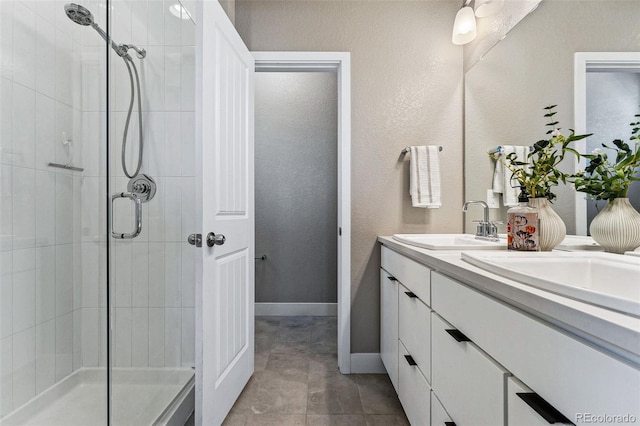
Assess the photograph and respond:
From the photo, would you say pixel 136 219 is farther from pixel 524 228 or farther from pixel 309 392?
pixel 524 228

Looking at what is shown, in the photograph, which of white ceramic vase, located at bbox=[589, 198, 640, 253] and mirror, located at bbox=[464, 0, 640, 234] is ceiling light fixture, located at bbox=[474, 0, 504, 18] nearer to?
mirror, located at bbox=[464, 0, 640, 234]

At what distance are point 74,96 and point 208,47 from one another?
609 millimetres

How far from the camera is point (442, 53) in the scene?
6.97 ft

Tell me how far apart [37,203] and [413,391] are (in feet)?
5.48

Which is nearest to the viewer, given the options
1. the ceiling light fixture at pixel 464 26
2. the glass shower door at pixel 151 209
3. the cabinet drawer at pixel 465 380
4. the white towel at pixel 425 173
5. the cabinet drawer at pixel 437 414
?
the cabinet drawer at pixel 465 380

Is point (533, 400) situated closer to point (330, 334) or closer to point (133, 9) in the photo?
point (133, 9)

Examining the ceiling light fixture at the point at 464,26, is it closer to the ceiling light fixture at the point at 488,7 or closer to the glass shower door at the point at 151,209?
the ceiling light fixture at the point at 488,7

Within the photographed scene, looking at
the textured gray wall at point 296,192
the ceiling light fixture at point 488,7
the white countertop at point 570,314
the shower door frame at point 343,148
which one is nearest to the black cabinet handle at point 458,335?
the white countertop at point 570,314

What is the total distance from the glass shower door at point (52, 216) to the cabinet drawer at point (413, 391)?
4.04 ft

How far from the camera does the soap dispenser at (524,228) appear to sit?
1147mm

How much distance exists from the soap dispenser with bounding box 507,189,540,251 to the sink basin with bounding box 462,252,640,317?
151mm

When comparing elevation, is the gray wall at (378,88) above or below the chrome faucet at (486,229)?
above

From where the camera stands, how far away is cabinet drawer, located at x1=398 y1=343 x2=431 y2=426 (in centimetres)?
119

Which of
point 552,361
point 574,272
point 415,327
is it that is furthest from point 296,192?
point 552,361
